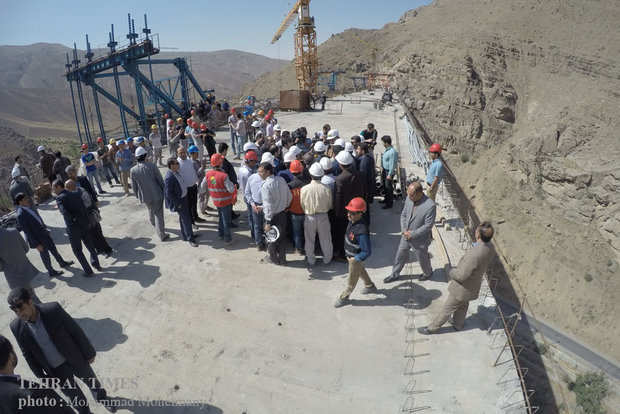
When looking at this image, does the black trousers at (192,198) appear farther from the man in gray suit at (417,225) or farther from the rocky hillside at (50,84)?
the rocky hillside at (50,84)

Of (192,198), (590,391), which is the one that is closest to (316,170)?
(192,198)

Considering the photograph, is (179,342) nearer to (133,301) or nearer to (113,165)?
(133,301)

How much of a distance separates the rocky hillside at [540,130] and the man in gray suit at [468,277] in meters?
19.0

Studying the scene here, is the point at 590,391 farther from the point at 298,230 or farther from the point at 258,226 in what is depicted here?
the point at 258,226

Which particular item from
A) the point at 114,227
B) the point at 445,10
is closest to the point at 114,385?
the point at 114,227

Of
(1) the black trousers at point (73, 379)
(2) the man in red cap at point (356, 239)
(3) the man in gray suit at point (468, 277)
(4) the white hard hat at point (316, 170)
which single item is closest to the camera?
(1) the black trousers at point (73, 379)

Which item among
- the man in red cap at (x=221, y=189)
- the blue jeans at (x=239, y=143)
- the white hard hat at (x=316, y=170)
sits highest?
the blue jeans at (x=239, y=143)

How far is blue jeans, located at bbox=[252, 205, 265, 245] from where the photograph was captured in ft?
20.7

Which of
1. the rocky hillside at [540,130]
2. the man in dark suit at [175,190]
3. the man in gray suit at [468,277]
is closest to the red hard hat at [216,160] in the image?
the man in dark suit at [175,190]

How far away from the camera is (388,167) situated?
7.74 m

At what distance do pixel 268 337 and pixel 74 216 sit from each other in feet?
12.9

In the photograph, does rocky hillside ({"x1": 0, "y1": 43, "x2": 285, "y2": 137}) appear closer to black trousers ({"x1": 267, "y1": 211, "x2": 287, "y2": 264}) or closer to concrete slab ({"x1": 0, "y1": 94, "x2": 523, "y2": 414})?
concrete slab ({"x1": 0, "y1": 94, "x2": 523, "y2": 414})

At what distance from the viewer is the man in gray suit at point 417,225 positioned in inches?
196

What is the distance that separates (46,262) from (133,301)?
2068 mm
